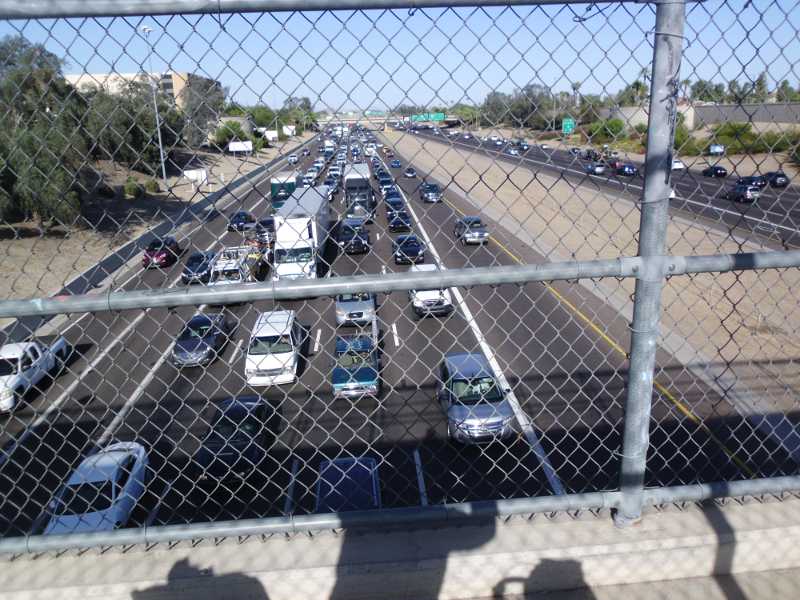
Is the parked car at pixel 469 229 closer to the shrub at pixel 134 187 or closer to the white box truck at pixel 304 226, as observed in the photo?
the white box truck at pixel 304 226

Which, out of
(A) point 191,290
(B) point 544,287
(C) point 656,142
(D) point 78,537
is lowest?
(B) point 544,287

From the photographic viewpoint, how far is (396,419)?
10.6 metres

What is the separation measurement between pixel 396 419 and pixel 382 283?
881 centimetres

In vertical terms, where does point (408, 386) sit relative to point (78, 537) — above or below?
below

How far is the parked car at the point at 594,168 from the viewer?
2.52 m

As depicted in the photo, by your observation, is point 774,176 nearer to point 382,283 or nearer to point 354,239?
point 354,239

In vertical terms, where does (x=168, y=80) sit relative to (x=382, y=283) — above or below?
above

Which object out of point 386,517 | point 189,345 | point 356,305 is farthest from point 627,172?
point 189,345

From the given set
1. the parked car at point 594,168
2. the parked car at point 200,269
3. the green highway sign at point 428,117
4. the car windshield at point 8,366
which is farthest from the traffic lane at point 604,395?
the car windshield at point 8,366

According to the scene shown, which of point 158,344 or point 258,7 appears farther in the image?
point 158,344

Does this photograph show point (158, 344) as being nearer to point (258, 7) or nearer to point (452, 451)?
point (452, 451)

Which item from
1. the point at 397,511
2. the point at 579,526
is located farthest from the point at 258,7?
the point at 579,526

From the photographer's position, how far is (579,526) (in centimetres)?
237

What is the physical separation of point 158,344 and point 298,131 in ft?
45.9
